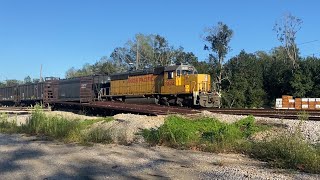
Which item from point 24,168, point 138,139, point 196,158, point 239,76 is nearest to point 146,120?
point 138,139

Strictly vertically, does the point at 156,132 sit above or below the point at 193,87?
below

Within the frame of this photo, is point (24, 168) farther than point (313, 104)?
No

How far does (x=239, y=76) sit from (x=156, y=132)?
3908cm

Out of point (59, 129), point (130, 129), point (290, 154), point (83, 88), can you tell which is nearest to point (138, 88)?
point (83, 88)

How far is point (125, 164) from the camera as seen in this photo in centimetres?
854

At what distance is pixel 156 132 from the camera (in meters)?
12.6

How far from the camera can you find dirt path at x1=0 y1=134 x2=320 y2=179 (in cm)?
738

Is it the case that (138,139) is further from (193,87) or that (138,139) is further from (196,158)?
(193,87)

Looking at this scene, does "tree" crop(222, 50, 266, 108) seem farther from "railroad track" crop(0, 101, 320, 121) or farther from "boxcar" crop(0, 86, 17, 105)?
"boxcar" crop(0, 86, 17, 105)

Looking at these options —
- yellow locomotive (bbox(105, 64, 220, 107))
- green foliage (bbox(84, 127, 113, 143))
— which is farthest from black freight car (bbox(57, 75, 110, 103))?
green foliage (bbox(84, 127, 113, 143))

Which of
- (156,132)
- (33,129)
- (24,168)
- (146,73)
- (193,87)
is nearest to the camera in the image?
(24,168)

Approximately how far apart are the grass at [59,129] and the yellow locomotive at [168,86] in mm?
10742

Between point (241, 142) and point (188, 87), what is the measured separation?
1746cm

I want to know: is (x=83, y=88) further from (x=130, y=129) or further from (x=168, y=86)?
(x=130, y=129)
